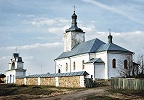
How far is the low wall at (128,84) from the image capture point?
25.0 metres

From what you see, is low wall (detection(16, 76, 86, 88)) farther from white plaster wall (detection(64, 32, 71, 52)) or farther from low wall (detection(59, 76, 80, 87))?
white plaster wall (detection(64, 32, 71, 52))

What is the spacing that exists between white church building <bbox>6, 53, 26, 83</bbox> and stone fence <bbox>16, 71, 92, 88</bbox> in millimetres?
11979

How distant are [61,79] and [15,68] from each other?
2361 centimetres

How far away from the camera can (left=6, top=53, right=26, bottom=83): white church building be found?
54025mm

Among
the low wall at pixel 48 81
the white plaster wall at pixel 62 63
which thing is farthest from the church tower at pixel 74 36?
the low wall at pixel 48 81

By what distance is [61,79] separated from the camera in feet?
109

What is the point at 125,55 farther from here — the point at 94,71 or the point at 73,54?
the point at 73,54

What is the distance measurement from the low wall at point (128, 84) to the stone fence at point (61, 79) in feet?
12.0

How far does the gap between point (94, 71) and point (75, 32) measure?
14.0 m

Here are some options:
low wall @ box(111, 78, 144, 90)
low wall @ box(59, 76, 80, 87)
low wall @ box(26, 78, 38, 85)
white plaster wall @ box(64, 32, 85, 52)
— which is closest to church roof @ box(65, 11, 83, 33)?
white plaster wall @ box(64, 32, 85, 52)

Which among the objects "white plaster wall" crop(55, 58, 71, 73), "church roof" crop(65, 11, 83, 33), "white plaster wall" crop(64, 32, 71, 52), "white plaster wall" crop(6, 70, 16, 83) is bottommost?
"white plaster wall" crop(6, 70, 16, 83)

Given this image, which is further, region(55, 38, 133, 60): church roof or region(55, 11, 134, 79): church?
region(55, 38, 133, 60): church roof

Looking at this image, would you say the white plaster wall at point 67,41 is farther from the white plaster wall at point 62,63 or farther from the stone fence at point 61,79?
the stone fence at point 61,79

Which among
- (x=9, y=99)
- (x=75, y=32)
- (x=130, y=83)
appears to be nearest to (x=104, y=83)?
(x=130, y=83)
